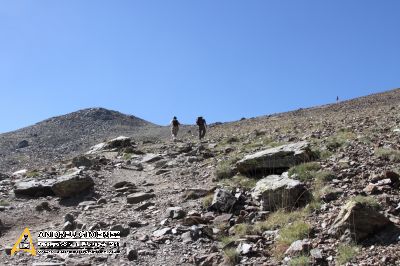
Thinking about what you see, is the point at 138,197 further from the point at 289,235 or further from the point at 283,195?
the point at 289,235

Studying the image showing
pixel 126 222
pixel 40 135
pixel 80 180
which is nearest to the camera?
pixel 126 222

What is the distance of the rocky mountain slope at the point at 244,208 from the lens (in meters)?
7.77

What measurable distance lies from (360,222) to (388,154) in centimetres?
430

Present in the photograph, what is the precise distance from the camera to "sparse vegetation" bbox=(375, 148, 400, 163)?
11.1m

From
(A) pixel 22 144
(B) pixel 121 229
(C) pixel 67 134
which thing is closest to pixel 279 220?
(B) pixel 121 229

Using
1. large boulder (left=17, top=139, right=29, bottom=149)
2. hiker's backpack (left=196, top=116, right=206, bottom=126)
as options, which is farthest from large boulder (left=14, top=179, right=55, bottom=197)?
large boulder (left=17, top=139, right=29, bottom=149)

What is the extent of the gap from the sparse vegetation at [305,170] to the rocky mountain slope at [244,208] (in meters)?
0.02

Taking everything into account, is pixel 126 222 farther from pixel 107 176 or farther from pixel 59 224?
pixel 107 176

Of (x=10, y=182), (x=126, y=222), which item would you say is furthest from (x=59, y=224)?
(x=10, y=182)

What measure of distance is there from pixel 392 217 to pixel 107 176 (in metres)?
11.3

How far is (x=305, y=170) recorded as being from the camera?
38.4 feet

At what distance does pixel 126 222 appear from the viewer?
35.0ft

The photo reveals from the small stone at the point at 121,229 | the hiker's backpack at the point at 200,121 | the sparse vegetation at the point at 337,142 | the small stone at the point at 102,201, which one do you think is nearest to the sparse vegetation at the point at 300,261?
the small stone at the point at 121,229

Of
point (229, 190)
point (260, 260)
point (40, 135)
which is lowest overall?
point (260, 260)
